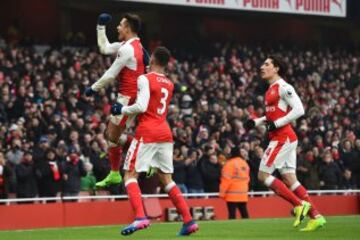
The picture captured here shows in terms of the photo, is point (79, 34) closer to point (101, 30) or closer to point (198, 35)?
point (198, 35)

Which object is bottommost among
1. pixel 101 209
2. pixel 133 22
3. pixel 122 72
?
pixel 101 209

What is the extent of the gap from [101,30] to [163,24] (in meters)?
23.0

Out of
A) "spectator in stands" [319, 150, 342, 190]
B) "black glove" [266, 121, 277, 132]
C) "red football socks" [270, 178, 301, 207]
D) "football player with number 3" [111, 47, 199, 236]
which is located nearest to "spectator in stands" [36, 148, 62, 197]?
"red football socks" [270, 178, 301, 207]

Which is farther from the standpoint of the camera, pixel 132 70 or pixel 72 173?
pixel 72 173

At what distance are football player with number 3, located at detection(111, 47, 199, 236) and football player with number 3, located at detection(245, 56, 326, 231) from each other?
→ 225 centimetres

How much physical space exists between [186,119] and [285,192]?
37.3 ft

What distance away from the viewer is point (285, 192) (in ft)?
58.0

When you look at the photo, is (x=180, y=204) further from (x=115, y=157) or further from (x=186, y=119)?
(x=186, y=119)

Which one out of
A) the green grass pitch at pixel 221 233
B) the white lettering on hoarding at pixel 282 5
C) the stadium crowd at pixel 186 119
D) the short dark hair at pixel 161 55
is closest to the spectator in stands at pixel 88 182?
the stadium crowd at pixel 186 119

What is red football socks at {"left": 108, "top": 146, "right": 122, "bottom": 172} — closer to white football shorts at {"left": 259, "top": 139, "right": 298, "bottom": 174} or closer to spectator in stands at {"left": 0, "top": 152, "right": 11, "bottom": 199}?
white football shorts at {"left": 259, "top": 139, "right": 298, "bottom": 174}

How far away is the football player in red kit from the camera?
1644 cm

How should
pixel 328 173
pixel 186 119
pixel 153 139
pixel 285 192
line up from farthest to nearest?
pixel 328 173 < pixel 186 119 < pixel 285 192 < pixel 153 139

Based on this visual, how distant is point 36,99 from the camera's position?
26828mm

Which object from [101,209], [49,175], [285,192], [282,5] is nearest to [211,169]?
[101,209]
